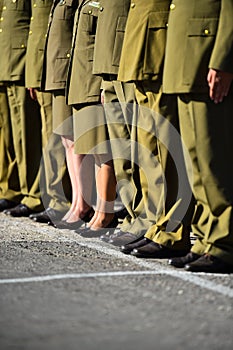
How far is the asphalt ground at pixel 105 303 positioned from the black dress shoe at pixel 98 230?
67 cm

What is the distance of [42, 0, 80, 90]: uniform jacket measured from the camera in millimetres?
7758

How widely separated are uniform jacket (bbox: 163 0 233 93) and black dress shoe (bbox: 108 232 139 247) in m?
1.23

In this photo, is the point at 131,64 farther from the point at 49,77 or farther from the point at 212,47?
the point at 49,77

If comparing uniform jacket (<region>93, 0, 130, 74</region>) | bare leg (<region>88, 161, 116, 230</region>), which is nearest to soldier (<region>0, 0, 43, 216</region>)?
bare leg (<region>88, 161, 116, 230</region>)

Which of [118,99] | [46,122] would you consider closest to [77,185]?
[46,122]

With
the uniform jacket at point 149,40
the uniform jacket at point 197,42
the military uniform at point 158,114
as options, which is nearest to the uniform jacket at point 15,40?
the military uniform at point 158,114

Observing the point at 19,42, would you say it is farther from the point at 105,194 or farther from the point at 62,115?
the point at 105,194

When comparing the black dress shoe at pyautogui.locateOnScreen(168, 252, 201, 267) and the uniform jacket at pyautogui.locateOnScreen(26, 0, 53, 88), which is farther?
the uniform jacket at pyautogui.locateOnScreen(26, 0, 53, 88)

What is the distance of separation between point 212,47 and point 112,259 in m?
1.34

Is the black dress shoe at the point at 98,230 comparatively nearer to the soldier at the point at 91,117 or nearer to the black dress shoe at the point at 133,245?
the soldier at the point at 91,117

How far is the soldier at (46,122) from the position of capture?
821 cm

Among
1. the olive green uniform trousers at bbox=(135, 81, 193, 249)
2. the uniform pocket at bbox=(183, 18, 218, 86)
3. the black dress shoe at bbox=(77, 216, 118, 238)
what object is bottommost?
the black dress shoe at bbox=(77, 216, 118, 238)

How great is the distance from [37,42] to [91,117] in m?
1.15

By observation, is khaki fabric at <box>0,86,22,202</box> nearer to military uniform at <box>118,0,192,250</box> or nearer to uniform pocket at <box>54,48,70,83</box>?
uniform pocket at <box>54,48,70,83</box>
